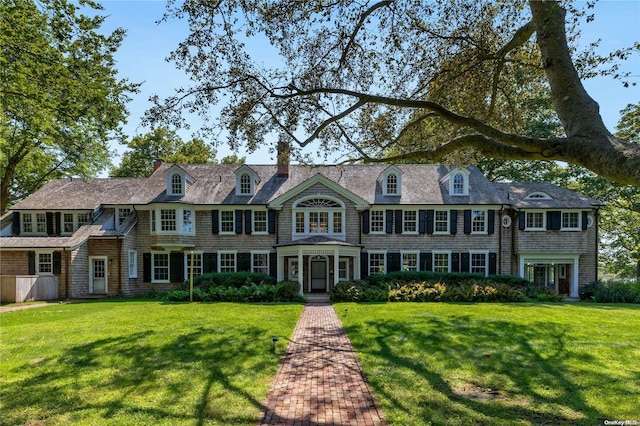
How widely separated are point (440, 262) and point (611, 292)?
29.2 feet

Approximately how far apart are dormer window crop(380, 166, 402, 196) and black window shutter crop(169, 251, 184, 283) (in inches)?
500

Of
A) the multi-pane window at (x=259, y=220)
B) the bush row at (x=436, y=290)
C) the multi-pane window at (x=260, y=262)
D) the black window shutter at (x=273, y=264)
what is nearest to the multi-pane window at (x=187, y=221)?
the multi-pane window at (x=259, y=220)

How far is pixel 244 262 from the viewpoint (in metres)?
22.1

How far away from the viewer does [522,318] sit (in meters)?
12.3

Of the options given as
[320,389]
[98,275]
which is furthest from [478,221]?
[98,275]

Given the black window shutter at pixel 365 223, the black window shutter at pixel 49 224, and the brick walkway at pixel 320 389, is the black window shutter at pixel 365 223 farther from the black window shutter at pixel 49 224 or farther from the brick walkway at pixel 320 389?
the black window shutter at pixel 49 224

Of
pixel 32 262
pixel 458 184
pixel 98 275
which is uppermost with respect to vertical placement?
pixel 458 184

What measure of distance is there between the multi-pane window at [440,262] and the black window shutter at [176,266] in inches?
583

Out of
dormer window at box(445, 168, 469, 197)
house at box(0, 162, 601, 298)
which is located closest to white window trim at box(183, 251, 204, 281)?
house at box(0, 162, 601, 298)

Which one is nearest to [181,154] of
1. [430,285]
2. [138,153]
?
[138,153]

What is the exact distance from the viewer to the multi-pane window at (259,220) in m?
22.4

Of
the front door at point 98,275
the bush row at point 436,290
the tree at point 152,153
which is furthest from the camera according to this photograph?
the tree at point 152,153

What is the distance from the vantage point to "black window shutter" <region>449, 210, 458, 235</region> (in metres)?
22.2

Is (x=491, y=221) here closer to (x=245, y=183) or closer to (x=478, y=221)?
(x=478, y=221)
